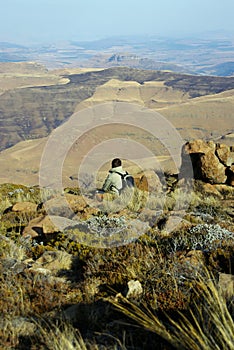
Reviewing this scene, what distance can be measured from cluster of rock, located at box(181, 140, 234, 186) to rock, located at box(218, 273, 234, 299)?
837cm

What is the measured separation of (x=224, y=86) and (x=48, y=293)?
171m

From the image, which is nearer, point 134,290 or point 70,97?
point 134,290

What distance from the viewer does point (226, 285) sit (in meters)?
3.46

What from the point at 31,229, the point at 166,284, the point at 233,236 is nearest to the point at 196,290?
the point at 166,284

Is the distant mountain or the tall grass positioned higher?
the tall grass

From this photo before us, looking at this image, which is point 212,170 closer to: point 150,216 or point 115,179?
point 115,179

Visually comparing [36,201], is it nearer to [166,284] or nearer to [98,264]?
[98,264]

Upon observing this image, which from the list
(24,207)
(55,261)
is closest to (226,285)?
(55,261)

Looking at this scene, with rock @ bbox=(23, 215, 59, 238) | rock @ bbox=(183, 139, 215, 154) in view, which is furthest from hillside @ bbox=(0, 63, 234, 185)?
rock @ bbox=(23, 215, 59, 238)

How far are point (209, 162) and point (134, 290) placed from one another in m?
8.49

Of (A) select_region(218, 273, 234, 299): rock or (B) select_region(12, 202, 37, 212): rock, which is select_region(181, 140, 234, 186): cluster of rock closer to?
(B) select_region(12, 202, 37, 212): rock

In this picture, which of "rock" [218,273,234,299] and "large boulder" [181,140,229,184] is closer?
"rock" [218,273,234,299]

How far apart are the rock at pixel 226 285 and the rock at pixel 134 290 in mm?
755

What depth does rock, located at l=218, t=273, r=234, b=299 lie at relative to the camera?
3.33 metres
